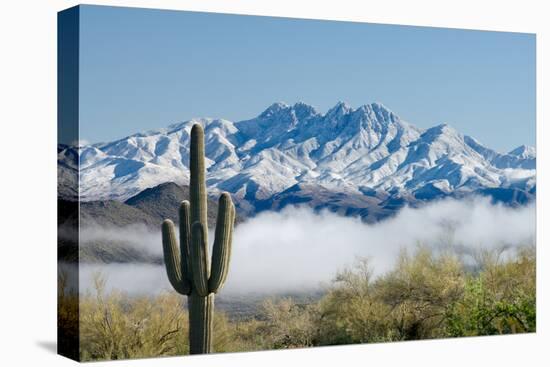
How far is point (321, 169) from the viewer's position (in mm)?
21188

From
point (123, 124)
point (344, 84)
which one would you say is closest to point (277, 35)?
point (344, 84)

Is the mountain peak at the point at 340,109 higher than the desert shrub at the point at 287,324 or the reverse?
higher

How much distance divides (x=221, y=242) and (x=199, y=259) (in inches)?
17.3

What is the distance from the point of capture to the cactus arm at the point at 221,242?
744 inches

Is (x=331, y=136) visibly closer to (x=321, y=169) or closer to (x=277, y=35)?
(x=321, y=169)

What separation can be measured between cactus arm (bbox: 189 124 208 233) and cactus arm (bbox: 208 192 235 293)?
0.25 metres

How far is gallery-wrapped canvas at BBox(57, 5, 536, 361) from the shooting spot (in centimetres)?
1869

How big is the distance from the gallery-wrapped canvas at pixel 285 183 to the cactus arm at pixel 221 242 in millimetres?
32

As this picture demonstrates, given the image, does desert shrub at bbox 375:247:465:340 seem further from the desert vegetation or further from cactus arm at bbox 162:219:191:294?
cactus arm at bbox 162:219:191:294

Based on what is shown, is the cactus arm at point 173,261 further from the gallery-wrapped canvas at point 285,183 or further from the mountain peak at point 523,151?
the mountain peak at point 523,151

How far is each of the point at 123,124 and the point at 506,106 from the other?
6.89 m

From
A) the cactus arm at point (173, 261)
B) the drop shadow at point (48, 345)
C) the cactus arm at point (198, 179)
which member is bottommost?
the drop shadow at point (48, 345)

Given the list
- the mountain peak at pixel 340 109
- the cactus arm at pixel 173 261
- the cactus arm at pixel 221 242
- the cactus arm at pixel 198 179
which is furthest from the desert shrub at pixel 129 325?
the mountain peak at pixel 340 109

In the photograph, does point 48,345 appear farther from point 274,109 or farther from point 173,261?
point 274,109
